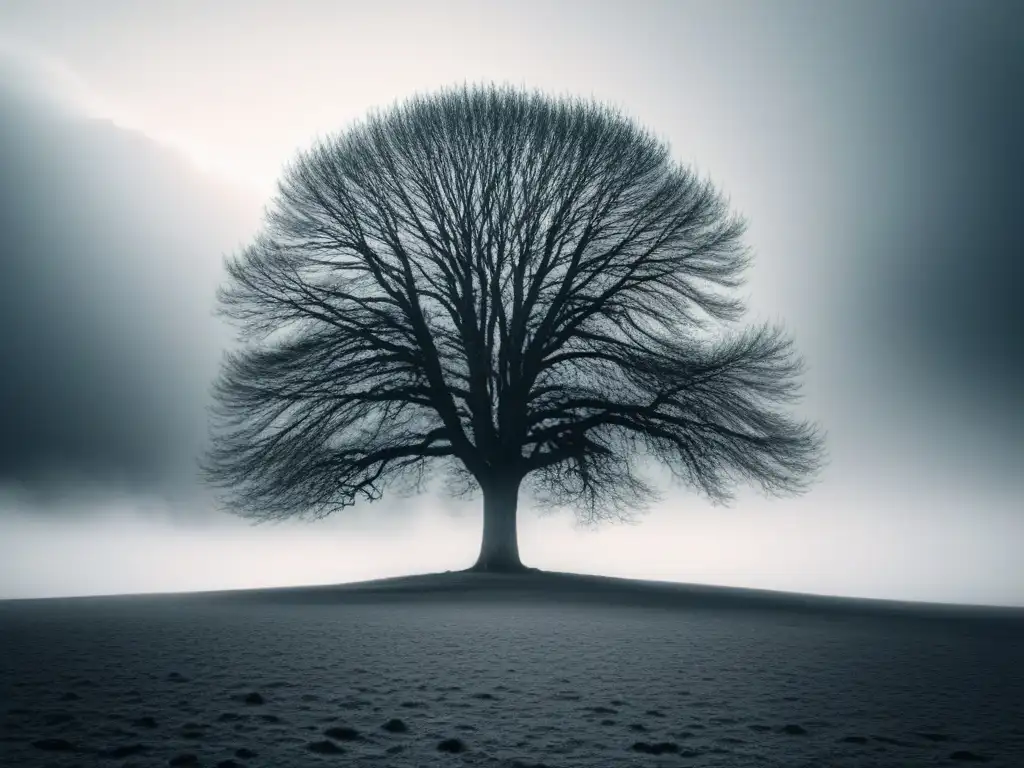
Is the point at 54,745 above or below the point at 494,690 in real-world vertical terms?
below

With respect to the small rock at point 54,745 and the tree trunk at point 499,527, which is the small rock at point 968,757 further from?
the tree trunk at point 499,527

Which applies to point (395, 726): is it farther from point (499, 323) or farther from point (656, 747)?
point (499, 323)

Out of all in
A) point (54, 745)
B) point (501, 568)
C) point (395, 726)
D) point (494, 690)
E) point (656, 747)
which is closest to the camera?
point (54, 745)

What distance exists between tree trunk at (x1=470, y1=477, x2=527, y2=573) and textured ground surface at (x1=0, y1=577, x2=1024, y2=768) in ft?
28.1

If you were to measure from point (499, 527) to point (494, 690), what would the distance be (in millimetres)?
14957

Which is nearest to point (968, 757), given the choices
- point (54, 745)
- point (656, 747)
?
point (656, 747)

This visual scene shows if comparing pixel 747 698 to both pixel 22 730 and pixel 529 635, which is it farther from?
pixel 22 730

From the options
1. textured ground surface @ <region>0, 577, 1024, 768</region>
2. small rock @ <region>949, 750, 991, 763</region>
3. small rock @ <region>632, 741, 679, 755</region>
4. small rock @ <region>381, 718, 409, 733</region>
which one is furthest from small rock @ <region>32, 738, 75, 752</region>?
small rock @ <region>949, 750, 991, 763</region>

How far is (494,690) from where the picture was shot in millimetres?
8688

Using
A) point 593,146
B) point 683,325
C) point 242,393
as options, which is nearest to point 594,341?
point 683,325

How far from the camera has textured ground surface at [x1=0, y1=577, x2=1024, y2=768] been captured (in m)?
6.76

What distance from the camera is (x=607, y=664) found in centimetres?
1024

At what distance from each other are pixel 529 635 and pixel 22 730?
21.3ft

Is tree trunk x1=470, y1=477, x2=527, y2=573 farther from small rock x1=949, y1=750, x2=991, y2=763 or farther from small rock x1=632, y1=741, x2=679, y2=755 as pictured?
small rock x1=949, y1=750, x2=991, y2=763
